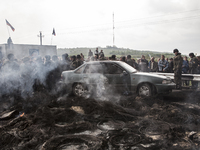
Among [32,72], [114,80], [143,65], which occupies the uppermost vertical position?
[143,65]

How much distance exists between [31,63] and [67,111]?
3.92 m

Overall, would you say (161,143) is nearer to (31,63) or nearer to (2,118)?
(2,118)

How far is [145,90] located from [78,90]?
311 centimetres

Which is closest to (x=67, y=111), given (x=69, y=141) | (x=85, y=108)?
(x=85, y=108)

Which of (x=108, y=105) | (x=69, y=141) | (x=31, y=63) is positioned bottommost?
(x=69, y=141)

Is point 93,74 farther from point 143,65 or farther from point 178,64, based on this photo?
point 143,65

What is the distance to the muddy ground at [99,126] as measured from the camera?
445cm

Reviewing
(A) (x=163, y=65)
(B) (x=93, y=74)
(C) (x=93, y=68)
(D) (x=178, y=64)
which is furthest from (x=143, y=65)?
(B) (x=93, y=74)

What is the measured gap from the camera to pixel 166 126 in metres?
5.23

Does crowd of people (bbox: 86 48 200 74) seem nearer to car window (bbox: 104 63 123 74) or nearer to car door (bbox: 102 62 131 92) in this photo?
car window (bbox: 104 63 123 74)

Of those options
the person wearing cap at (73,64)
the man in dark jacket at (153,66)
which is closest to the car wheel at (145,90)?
the person wearing cap at (73,64)

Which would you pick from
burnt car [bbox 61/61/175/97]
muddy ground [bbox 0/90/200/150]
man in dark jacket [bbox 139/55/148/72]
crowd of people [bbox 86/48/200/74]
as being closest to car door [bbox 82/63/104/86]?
burnt car [bbox 61/61/175/97]

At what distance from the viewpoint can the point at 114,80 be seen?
8938 mm

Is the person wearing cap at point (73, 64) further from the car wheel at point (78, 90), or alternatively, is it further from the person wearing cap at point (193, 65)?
the person wearing cap at point (193, 65)
